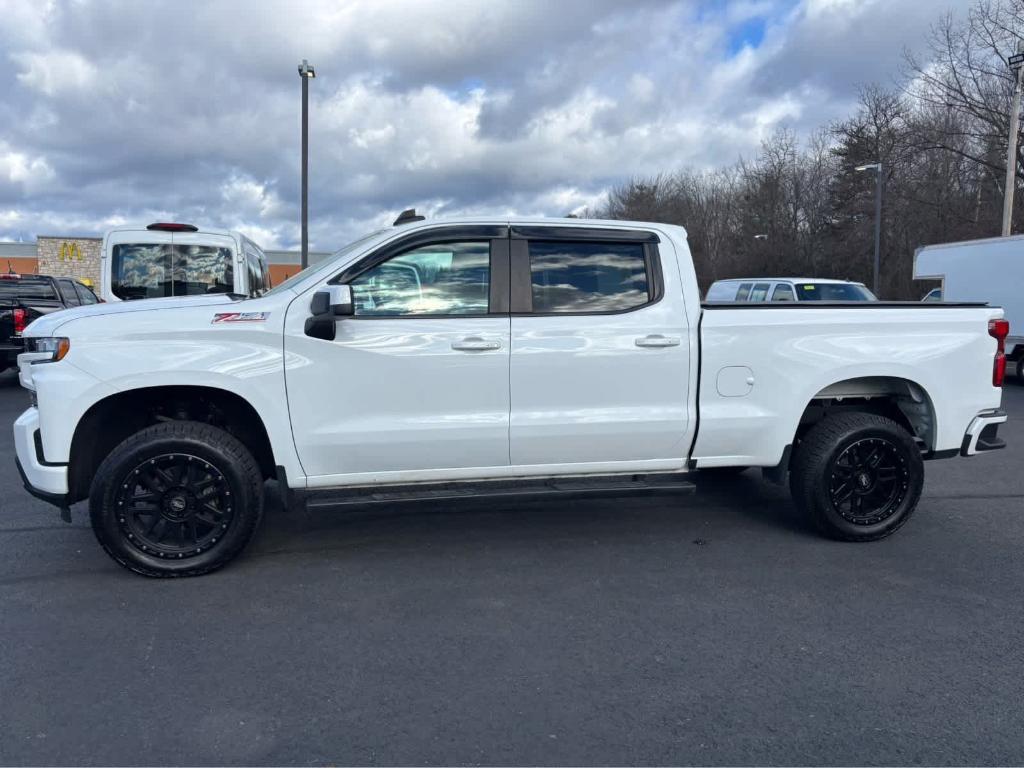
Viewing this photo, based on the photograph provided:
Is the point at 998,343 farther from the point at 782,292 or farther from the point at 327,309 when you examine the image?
the point at 782,292

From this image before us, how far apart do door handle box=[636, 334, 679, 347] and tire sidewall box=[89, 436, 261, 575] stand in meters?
2.37

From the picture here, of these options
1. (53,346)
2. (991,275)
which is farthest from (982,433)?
(991,275)

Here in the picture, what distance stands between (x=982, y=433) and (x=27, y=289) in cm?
1381

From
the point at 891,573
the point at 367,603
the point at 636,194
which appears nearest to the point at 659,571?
the point at 891,573

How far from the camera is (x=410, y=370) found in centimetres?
435

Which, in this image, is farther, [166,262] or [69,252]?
[69,252]

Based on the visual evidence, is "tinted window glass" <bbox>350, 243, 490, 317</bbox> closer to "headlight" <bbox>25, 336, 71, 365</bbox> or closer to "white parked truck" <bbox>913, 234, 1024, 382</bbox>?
"headlight" <bbox>25, 336, 71, 365</bbox>

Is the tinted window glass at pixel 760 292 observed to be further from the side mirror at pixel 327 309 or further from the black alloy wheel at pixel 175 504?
the black alloy wheel at pixel 175 504

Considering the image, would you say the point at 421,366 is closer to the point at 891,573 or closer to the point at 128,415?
the point at 128,415

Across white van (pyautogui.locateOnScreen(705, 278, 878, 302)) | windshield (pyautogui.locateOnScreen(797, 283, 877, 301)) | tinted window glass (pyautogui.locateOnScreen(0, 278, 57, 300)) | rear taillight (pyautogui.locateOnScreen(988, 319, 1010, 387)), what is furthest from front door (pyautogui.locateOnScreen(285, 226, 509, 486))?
windshield (pyautogui.locateOnScreen(797, 283, 877, 301))

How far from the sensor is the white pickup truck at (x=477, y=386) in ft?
13.7

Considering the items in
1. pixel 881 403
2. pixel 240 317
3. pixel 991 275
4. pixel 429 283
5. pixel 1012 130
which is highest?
pixel 1012 130

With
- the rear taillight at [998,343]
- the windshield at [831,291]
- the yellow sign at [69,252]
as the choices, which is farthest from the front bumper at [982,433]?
the yellow sign at [69,252]

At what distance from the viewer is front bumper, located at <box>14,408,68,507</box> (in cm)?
414
